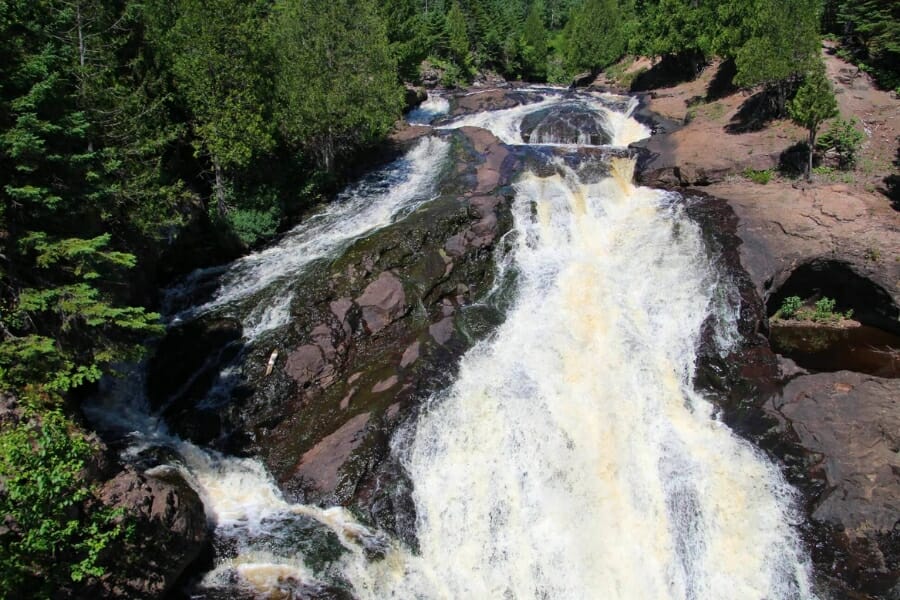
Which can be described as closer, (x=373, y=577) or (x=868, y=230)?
(x=373, y=577)

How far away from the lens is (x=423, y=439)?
49.5 ft

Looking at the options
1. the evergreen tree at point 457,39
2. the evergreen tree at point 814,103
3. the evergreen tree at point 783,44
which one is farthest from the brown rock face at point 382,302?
the evergreen tree at point 457,39

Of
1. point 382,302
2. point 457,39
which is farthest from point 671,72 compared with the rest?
point 382,302

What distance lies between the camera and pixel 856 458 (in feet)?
46.9

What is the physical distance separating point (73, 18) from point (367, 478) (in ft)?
55.1

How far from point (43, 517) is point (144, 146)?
12606 millimetres

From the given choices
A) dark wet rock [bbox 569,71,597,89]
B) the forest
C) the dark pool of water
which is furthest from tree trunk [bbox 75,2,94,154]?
dark wet rock [bbox 569,71,597,89]

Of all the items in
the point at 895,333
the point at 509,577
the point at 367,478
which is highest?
the point at 367,478

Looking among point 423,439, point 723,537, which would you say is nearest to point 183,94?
point 423,439

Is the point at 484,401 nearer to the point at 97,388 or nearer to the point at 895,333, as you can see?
the point at 97,388

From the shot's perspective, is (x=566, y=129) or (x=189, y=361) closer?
(x=189, y=361)

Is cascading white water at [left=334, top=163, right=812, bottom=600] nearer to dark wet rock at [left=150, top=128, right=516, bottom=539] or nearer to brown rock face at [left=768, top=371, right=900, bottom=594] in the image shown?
dark wet rock at [left=150, top=128, right=516, bottom=539]

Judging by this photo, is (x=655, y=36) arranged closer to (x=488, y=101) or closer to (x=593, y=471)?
(x=488, y=101)

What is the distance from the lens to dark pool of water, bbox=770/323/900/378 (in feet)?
59.2
